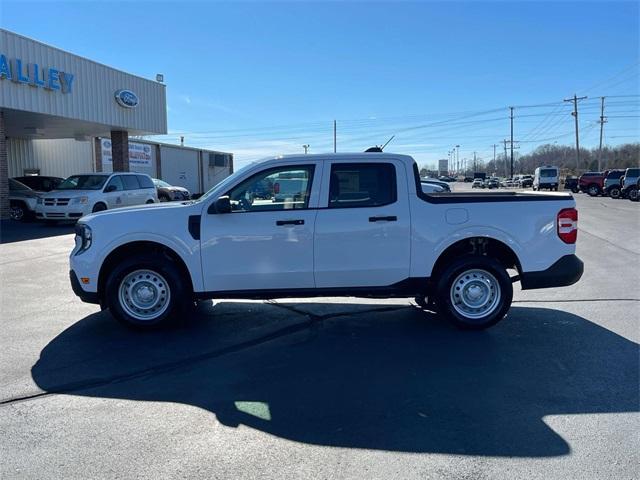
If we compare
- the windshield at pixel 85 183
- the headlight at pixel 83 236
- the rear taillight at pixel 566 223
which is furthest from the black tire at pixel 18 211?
the rear taillight at pixel 566 223

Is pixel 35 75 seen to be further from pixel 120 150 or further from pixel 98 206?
pixel 120 150

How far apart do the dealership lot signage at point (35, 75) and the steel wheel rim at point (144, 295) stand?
15449 millimetres

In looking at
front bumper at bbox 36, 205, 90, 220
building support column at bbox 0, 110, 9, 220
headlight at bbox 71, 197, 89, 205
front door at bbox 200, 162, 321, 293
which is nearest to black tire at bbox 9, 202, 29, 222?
building support column at bbox 0, 110, 9, 220

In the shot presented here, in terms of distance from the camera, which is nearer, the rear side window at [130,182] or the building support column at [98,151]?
the rear side window at [130,182]

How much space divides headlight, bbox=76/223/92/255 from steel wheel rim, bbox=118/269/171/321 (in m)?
0.57

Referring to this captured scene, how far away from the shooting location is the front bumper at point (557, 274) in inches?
234

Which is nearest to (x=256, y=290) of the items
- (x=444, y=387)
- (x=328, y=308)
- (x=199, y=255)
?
(x=199, y=255)

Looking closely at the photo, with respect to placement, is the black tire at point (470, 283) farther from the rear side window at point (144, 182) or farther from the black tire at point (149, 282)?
the rear side window at point (144, 182)

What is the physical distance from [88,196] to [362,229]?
1388 centimetres

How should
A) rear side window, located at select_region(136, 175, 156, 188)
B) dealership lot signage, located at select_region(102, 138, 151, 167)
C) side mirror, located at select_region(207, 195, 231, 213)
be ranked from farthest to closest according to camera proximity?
dealership lot signage, located at select_region(102, 138, 151, 167)
rear side window, located at select_region(136, 175, 156, 188)
side mirror, located at select_region(207, 195, 231, 213)

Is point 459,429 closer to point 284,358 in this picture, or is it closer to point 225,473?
point 225,473

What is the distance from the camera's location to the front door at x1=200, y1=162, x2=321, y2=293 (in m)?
5.74

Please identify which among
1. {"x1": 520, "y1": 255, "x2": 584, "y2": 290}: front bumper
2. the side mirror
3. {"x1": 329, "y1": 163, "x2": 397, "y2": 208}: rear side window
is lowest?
{"x1": 520, "y1": 255, "x2": 584, "y2": 290}: front bumper

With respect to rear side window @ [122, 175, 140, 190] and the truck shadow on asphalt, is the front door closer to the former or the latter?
the truck shadow on asphalt
